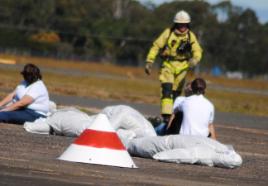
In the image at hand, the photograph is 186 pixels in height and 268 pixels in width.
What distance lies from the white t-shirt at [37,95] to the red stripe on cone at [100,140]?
192 inches

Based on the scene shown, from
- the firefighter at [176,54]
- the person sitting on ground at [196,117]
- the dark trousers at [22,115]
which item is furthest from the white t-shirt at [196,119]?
the firefighter at [176,54]

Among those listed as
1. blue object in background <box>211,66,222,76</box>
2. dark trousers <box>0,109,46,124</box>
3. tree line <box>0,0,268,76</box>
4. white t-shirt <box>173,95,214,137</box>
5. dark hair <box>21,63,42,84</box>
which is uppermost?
dark hair <box>21,63,42,84</box>

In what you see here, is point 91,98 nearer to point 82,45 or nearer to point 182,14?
point 182,14

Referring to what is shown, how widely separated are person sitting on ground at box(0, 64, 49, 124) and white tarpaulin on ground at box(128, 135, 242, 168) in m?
3.80

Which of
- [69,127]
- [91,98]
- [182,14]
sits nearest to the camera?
[69,127]

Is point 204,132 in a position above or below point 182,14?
below

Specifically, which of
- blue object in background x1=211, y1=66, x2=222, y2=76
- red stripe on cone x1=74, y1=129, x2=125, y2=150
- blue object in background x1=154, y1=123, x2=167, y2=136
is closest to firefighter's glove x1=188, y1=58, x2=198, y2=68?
blue object in background x1=154, y1=123, x2=167, y2=136

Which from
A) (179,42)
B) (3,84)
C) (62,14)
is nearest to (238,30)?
(62,14)

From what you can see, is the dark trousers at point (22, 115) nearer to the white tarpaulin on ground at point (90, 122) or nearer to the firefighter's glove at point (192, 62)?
the white tarpaulin on ground at point (90, 122)

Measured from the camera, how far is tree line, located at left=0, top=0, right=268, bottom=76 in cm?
10400

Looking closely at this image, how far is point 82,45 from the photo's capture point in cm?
10944

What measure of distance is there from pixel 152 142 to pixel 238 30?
11430 centimetres

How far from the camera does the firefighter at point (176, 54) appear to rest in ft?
61.4

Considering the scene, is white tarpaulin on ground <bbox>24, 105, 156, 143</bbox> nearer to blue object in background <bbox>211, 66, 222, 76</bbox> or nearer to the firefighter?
the firefighter
